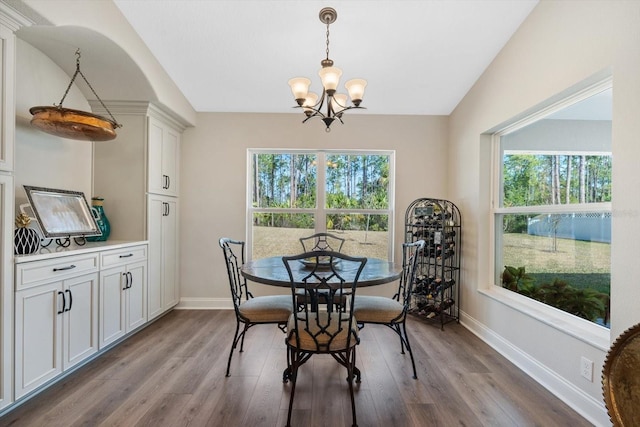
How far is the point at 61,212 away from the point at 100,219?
446 millimetres

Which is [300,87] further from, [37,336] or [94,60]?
[37,336]

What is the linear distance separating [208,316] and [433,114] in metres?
3.59

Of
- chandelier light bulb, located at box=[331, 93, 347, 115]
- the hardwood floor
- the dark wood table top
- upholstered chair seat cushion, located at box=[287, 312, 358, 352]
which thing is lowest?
the hardwood floor

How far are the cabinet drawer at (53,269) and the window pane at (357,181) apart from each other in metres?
2.49

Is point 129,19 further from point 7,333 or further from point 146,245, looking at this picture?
point 7,333

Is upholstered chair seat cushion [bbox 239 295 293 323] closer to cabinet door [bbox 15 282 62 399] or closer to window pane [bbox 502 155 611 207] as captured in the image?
cabinet door [bbox 15 282 62 399]

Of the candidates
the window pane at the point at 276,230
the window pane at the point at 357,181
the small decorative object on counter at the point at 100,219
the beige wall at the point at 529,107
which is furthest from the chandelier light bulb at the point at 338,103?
the small decorative object on counter at the point at 100,219

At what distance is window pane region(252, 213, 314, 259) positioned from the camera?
153 inches

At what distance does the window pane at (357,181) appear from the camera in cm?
389

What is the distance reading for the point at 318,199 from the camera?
386 centimetres

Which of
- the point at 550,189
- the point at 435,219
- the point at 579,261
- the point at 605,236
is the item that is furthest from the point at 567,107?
the point at 435,219

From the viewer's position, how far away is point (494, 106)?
2793mm

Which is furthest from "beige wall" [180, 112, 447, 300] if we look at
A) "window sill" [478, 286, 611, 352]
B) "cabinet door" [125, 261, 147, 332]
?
"window sill" [478, 286, 611, 352]

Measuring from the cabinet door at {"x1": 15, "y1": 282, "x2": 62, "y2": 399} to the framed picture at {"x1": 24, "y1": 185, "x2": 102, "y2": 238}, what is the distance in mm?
497
